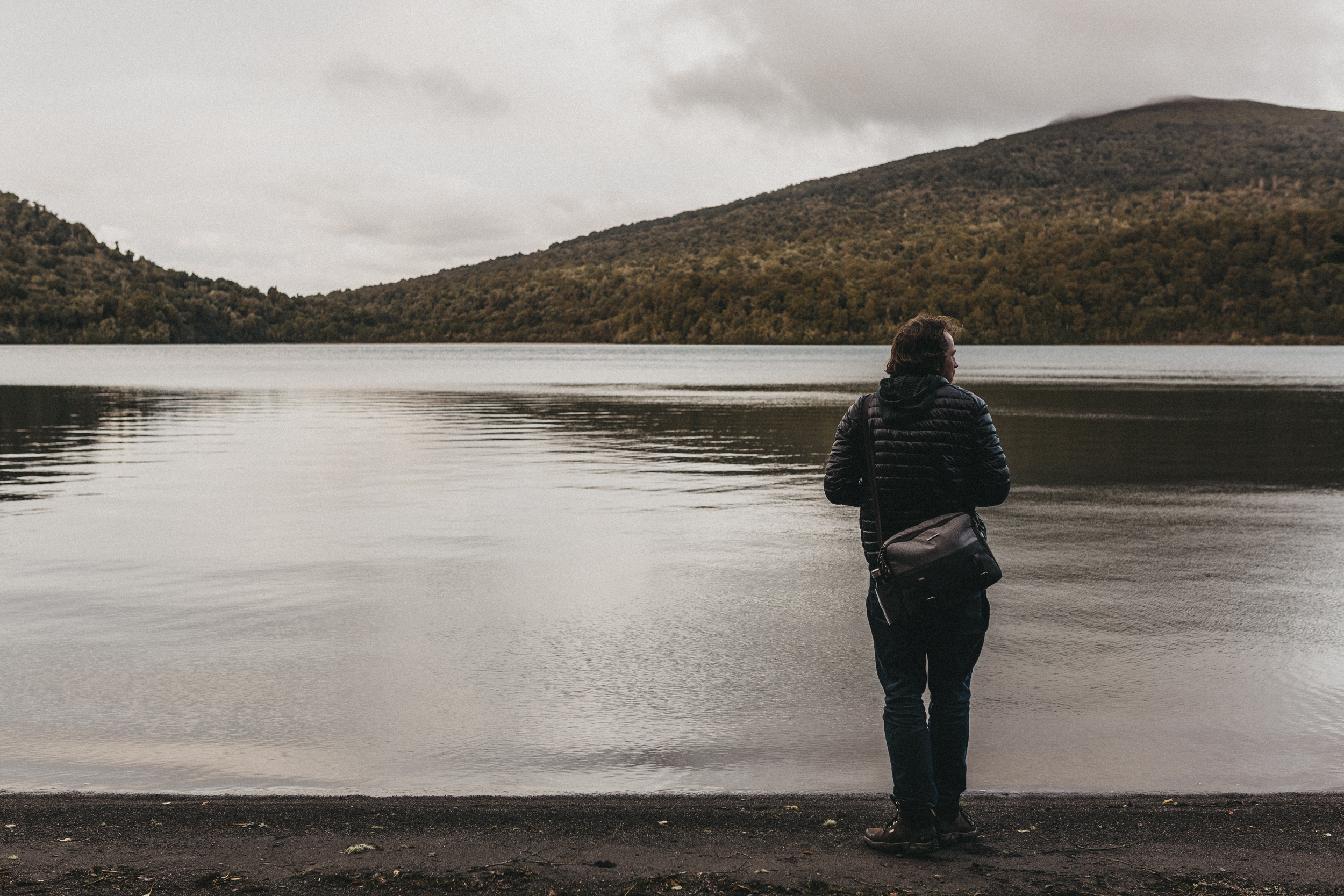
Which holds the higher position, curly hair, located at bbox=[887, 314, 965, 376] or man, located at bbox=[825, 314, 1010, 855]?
curly hair, located at bbox=[887, 314, 965, 376]

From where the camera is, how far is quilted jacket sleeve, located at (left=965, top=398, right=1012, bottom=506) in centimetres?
467

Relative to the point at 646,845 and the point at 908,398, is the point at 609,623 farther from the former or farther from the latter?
the point at 908,398

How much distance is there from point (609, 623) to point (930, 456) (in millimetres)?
4967

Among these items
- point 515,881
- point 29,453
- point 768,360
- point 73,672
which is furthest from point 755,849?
point 768,360

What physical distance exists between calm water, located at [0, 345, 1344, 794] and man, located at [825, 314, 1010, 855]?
1.02m

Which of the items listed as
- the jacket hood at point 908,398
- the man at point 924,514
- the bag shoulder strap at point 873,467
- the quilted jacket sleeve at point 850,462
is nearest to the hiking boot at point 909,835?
the man at point 924,514

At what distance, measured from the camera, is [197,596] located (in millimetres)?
10164

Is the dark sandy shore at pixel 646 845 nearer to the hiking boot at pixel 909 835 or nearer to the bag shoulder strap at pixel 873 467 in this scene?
the hiking boot at pixel 909 835

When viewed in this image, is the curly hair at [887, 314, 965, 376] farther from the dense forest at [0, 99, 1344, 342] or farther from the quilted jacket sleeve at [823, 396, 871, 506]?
the dense forest at [0, 99, 1344, 342]

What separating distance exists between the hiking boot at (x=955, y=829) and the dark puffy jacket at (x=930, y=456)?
1087 millimetres

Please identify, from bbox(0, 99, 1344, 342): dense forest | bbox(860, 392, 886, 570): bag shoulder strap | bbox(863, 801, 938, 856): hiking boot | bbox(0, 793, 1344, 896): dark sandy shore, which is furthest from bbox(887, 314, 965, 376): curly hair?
bbox(0, 99, 1344, 342): dense forest

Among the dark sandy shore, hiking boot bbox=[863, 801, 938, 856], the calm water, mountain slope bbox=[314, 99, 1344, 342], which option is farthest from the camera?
mountain slope bbox=[314, 99, 1344, 342]

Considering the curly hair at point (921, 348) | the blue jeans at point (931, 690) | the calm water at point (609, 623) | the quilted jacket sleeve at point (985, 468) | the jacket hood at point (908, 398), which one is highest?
the curly hair at point (921, 348)

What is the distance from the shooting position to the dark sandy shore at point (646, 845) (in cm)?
419
